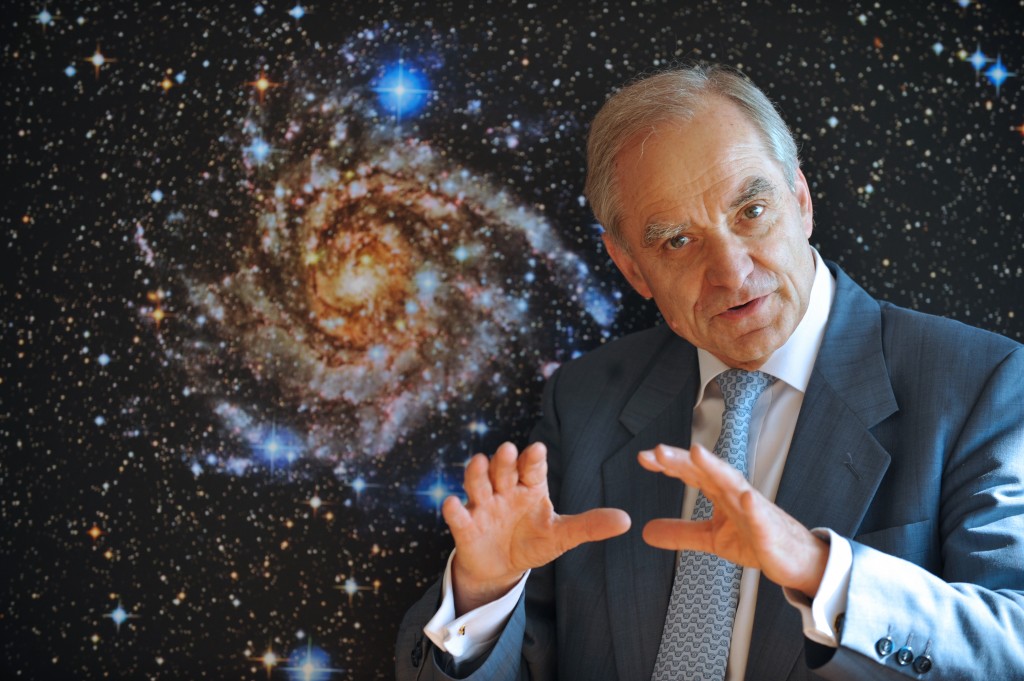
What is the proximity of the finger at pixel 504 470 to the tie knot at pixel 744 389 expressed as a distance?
1.57 feet

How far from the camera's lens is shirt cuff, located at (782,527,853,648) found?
1198mm

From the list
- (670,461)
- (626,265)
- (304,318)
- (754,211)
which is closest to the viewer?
(670,461)

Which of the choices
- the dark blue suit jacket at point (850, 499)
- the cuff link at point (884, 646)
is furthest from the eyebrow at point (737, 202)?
the cuff link at point (884, 646)

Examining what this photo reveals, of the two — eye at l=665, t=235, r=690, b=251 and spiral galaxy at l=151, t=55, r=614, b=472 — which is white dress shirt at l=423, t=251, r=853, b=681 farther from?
spiral galaxy at l=151, t=55, r=614, b=472

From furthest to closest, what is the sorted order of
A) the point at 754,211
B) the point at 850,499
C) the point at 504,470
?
the point at 754,211
the point at 850,499
the point at 504,470

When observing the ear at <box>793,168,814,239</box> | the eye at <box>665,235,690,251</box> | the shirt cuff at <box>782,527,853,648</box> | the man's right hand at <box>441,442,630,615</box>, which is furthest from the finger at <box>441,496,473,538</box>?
the ear at <box>793,168,814,239</box>

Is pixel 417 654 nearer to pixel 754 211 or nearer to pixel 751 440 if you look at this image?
pixel 751 440

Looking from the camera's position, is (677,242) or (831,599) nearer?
(831,599)

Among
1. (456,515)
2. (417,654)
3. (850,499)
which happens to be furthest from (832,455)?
(417,654)

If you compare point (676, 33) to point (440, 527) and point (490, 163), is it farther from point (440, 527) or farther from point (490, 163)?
point (440, 527)

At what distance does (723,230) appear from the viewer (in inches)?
63.2

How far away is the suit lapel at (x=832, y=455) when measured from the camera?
1.49 m

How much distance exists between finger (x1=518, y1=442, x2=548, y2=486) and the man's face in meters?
0.45

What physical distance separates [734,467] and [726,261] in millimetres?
359
